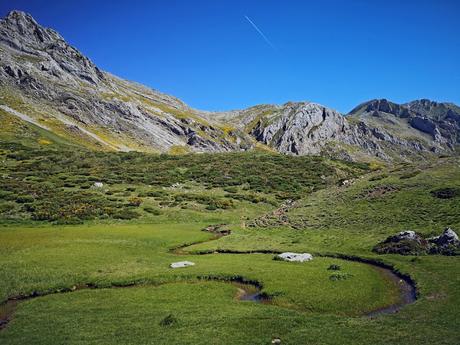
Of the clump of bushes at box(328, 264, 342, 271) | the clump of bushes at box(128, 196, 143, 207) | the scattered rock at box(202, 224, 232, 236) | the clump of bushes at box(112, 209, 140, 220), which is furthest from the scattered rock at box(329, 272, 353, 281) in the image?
the clump of bushes at box(128, 196, 143, 207)

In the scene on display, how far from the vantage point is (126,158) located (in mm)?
119375

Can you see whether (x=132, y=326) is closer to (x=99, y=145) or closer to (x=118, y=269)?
(x=118, y=269)

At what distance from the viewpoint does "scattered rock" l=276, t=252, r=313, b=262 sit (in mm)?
37156

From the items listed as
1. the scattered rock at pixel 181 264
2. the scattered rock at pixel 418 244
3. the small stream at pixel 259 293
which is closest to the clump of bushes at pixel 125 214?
the scattered rock at pixel 181 264

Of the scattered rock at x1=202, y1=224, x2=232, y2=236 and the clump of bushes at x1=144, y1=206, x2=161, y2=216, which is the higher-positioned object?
the clump of bushes at x1=144, y1=206, x2=161, y2=216

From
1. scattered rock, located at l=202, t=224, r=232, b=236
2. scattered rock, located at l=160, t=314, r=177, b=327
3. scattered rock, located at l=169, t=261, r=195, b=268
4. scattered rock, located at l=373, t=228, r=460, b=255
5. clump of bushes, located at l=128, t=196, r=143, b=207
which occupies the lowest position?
scattered rock, located at l=160, t=314, r=177, b=327

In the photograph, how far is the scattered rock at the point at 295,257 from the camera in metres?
37.2

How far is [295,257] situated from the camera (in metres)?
37.8

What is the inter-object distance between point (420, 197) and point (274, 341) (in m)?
43.2

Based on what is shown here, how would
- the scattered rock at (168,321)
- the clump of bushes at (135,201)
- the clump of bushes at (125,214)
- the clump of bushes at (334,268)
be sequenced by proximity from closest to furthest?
Result: the scattered rock at (168,321) < the clump of bushes at (334,268) < the clump of bushes at (125,214) < the clump of bushes at (135,201)

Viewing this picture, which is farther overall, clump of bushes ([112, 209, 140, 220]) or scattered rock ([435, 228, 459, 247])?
clump of bushes ([112, 209, 140, 220])

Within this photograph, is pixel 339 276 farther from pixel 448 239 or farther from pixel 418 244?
pixel 448 239

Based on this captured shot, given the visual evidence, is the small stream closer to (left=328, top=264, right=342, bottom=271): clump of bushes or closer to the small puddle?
the small puddle

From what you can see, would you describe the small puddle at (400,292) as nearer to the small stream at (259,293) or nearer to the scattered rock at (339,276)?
the small stream at (259,293)
